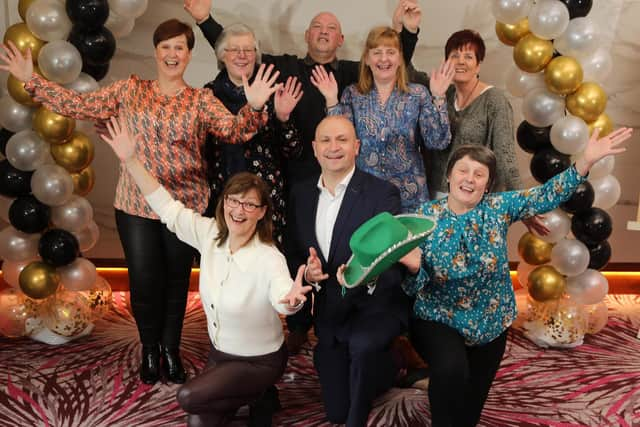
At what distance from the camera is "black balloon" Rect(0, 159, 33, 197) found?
10.7 ft

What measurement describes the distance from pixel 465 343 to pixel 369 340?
1.14 ft

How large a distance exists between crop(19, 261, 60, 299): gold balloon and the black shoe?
132 cm

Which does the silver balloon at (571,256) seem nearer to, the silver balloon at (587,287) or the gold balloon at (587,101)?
the silver balloon at (587,287)

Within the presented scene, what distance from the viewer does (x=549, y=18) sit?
10.3 feet

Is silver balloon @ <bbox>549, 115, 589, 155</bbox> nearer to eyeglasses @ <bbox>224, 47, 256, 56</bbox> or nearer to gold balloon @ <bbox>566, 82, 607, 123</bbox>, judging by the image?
gold balloon @ <bbox>566, 82, 607, 123</bbox>

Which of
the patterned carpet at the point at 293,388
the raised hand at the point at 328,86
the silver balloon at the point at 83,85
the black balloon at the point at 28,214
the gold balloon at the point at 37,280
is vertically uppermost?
the raised hand at the point at 328,86

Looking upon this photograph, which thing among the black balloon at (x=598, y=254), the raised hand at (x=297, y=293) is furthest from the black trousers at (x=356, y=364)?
the black balloon at (x=598, y=254)

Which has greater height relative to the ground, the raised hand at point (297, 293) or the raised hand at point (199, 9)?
the raised hand at point (199, 9)

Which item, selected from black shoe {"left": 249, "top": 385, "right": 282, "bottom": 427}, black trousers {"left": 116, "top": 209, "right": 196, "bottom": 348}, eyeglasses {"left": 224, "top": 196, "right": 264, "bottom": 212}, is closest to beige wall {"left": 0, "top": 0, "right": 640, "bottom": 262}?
black trousers {"left": 116, "top": 209, "right": 196, "bottom": 348}

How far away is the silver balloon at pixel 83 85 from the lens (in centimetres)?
313

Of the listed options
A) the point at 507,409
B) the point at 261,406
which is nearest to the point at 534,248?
the point at 507,409

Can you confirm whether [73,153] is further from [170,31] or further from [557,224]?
[557,224]

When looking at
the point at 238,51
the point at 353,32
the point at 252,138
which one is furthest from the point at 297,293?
the point at 353,32

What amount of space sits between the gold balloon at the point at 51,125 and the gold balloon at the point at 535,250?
2306mm
